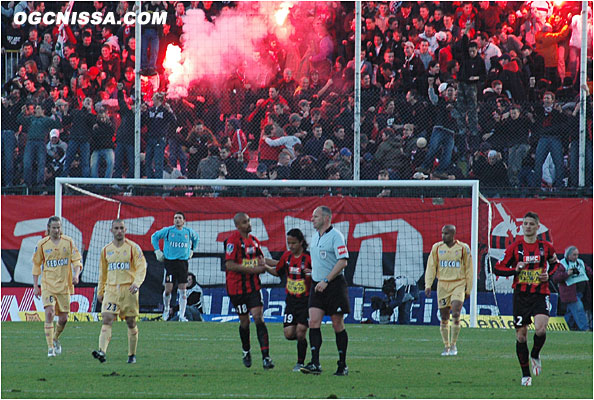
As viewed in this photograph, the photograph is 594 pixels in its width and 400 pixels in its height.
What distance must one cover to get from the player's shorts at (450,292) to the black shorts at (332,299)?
4160 mm

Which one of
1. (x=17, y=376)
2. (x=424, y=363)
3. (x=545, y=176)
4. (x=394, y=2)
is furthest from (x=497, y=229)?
(x=17, y=376)

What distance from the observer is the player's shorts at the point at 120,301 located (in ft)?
41.6

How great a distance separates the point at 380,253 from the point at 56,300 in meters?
8.74

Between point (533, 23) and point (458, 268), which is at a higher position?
point (533, 23)

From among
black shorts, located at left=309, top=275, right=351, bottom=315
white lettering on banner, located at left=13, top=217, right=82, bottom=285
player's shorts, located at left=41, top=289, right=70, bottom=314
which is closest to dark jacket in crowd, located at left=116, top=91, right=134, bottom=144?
white lettering on banner, located at left=13, top=217, right=82, bottom=285

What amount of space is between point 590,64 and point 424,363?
996 cm

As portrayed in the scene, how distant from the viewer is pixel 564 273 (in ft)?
63.9

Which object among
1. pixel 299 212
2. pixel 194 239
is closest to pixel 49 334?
pixel 194 239

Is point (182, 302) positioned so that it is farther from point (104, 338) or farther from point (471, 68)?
point (471, 68)

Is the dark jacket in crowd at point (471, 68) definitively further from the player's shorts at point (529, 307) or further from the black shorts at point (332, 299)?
the black shorts at point (332, 299)

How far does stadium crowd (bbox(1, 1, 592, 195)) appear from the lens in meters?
20.2

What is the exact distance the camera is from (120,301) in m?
12.7

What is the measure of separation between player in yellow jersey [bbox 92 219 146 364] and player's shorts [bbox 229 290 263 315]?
4.63 feet

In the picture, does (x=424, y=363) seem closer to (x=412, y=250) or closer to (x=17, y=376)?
(x=17, y=376)
